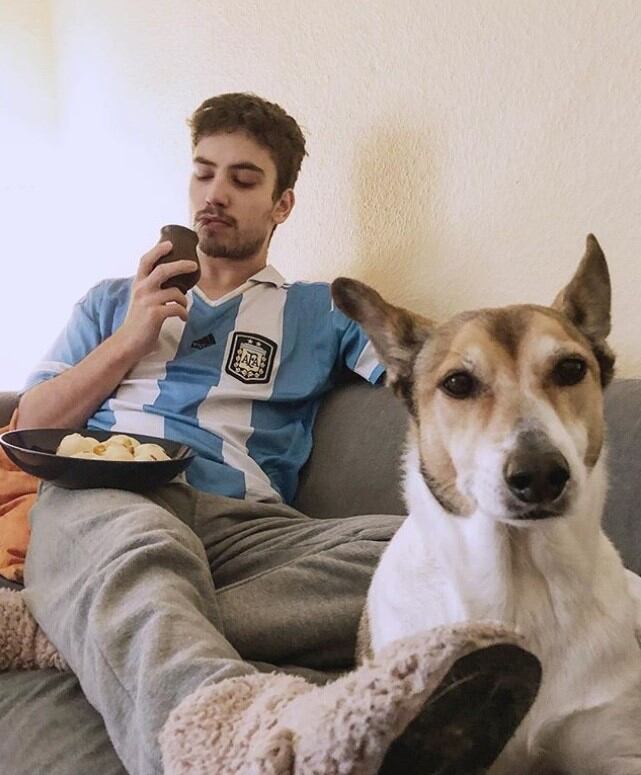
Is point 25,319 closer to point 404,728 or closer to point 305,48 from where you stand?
point 305,48

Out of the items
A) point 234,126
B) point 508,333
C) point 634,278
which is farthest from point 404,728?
point 234,126

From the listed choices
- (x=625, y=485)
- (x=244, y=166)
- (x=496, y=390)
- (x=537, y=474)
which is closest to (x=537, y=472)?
(x=537, y=474)

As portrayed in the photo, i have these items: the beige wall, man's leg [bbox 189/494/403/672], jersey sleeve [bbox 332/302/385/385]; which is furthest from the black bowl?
the beige wall

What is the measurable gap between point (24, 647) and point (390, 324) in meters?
0.69

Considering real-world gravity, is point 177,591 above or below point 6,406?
above

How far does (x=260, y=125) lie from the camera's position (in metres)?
1.92

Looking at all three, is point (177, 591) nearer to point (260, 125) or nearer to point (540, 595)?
point (540, 595)

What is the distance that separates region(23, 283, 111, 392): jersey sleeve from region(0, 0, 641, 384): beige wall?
0.56 metres

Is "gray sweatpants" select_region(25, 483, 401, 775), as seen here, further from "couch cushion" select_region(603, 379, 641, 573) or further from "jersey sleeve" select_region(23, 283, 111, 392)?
Answer: "jersey sleeve" select_region(23, 283, 111, 392)

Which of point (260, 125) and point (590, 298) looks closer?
point (590, 298)

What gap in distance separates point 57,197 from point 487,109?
2256 mm

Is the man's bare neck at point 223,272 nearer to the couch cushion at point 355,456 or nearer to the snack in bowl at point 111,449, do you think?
the couch cushion at point 355,456

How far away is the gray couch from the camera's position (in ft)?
3.20

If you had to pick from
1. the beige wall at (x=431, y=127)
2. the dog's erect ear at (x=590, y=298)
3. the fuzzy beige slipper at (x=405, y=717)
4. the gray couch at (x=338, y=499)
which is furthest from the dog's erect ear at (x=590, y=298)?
the fuzzy beige slipper at (x=405, y=717)
